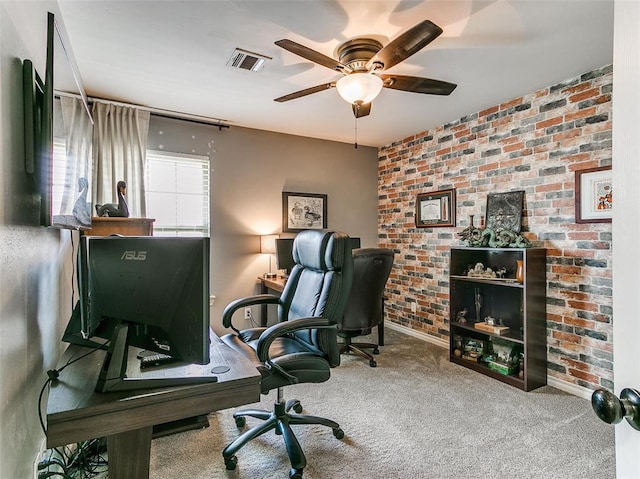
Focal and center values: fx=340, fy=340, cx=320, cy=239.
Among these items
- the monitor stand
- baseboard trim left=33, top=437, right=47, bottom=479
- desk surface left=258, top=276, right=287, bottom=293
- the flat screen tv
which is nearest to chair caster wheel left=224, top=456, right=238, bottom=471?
baseboard trim left=33, top=437, right=47, bottom=479

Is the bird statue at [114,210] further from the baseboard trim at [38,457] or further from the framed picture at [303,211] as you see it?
the framed picture at [303,211]

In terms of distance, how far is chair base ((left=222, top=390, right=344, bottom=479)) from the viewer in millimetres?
1723

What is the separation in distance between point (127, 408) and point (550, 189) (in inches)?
127

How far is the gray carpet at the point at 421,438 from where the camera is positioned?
1.77m

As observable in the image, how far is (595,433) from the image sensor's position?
209cm

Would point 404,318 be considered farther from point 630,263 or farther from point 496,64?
point 630,263

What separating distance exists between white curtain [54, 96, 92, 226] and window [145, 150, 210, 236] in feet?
4.61

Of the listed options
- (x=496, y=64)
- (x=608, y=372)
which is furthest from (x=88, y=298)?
(x=608, y=372)

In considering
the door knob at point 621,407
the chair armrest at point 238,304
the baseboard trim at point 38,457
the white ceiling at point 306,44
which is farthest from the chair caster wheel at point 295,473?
the white ceiling at point 306,44

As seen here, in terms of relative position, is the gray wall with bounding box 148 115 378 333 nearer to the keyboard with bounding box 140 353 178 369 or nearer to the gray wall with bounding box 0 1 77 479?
the gray wall with bounding box 0 1 77 479

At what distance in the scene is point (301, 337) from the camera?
213 cm

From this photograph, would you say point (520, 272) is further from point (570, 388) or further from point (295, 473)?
point (295, 473)

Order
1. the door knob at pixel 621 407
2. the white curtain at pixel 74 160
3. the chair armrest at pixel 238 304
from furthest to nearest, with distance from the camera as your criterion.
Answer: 1. the chair armrest at pixel 238 304
2. the white curtain at pixel 74 160
3. the door knob at pixel 621 407

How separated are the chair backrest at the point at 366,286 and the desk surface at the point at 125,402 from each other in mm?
2000
